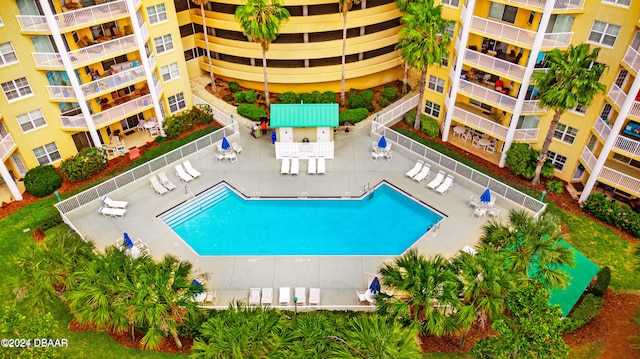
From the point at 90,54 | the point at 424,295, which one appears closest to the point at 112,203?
the point at 90,54

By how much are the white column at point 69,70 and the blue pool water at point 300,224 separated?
960 cm

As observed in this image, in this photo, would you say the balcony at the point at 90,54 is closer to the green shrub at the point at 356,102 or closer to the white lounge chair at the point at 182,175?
the white lounge chair at the point at 182,175

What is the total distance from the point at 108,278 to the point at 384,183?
2030cm

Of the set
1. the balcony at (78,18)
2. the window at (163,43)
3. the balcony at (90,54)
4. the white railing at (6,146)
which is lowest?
the white railing at (6,146)

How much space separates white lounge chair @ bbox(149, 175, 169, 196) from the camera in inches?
1296

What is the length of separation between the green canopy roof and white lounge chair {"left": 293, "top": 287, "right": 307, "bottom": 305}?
1368 cm

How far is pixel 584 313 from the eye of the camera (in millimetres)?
24484

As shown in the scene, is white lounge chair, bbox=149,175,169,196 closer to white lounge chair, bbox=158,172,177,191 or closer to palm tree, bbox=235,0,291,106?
white lounge chair, bbox=158,172,177,191

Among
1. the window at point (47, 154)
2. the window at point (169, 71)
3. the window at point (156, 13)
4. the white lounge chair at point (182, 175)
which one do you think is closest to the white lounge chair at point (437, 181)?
the white lounge chair at point (182, 175)

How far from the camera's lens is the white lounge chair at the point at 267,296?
985 inches

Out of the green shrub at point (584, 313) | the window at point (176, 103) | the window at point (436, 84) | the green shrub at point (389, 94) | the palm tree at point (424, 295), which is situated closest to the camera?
the palm tree at point (424, 295)

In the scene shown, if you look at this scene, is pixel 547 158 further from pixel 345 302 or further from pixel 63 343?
pixel 63 343

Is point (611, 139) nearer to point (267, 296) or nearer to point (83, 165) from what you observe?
point (267, 296)

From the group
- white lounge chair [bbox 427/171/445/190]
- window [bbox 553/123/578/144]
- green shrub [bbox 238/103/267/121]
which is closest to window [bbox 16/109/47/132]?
green shrub [bbox 238/103/267/121]
